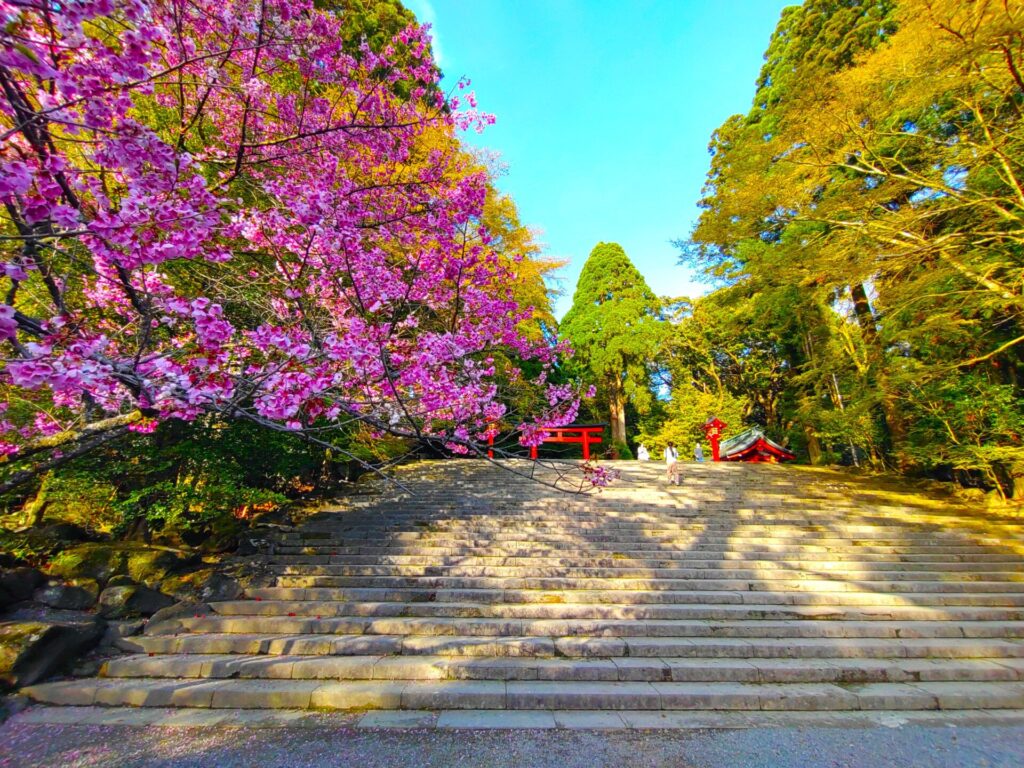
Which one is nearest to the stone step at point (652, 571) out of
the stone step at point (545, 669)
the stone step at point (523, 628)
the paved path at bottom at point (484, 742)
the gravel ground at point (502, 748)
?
the stone step at point (523, 628)

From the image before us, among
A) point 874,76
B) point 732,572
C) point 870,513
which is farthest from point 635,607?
point 874,76

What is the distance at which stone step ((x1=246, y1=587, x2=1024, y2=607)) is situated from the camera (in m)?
5.22

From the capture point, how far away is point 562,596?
208 inches

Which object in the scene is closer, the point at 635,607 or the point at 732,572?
the point at 635,607

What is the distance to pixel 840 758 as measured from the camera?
301cm

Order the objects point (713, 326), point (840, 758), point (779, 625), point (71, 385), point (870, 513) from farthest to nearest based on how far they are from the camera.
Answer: point (713, 326), point (870, 513), point (779, 625), point (840, 758), point (71, 385)

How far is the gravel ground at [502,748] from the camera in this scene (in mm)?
2922

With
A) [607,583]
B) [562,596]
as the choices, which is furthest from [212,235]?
[607,583]

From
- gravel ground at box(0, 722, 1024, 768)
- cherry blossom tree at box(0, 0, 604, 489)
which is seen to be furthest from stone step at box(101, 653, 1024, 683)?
cherry blossom tree at box(0, 0, 604, 489)

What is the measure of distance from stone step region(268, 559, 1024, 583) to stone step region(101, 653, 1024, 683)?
5.11 ft

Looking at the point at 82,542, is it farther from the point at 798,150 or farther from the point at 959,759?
the point at 798,150

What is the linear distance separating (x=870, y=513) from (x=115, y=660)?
11837 millimetres

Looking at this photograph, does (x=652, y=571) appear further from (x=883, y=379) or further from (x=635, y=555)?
(x=883, y=379)

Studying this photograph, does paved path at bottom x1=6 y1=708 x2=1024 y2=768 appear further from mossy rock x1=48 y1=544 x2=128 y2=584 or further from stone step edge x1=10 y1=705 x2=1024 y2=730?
mossy rock x1=48 y1=544 x2=128 y2=584
